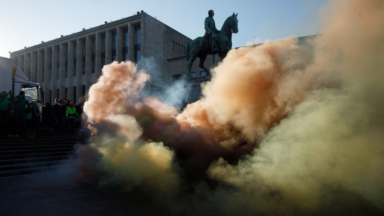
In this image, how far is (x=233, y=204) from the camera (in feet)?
12.4

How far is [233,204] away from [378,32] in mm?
3448

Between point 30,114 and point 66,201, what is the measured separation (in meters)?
7.04

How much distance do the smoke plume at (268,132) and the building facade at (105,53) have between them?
22.0 meters

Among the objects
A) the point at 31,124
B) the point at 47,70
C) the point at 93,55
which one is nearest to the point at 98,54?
the point at 93,55

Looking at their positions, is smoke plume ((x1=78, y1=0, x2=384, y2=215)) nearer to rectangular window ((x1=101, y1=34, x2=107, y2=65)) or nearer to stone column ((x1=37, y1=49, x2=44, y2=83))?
rectangular window ((x1=101, y1=34, x2=107, y2=65))

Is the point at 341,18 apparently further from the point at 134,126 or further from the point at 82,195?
the point at 82,195

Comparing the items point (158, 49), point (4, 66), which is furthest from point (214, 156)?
point (158, 49)

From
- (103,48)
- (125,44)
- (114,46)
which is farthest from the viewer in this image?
(103,48)

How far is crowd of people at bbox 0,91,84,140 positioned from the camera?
9.66 m

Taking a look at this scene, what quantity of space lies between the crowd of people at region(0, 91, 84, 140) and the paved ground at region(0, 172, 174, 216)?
15.4 feet

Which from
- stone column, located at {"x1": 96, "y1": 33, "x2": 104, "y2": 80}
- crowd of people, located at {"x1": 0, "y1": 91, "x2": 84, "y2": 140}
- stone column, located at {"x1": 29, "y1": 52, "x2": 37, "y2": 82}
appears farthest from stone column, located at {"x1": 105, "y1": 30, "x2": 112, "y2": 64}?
crowd of people, located at {"x1": 0, "y1": 91, "x2": 84, "y2": 140}

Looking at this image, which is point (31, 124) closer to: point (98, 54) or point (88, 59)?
point (98, 54)

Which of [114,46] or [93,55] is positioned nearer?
[114,46]

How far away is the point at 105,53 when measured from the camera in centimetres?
3641
